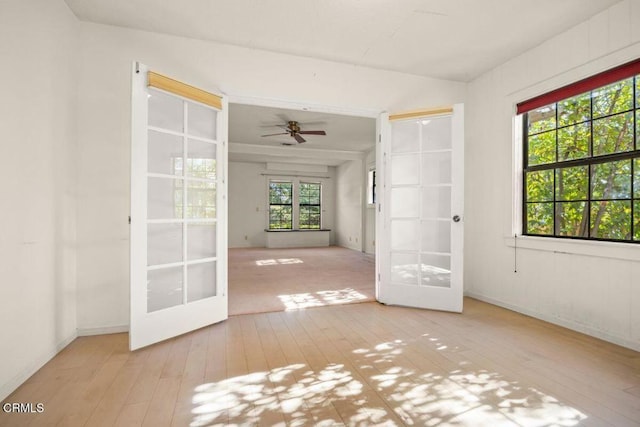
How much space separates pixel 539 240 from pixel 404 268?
4.43 feet

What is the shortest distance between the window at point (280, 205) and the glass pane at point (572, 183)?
26.2 feet

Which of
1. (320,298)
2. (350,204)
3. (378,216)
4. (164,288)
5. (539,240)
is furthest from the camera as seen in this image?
(350,204)

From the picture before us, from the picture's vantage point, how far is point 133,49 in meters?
2.82

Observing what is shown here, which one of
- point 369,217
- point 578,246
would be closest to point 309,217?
point 369,217

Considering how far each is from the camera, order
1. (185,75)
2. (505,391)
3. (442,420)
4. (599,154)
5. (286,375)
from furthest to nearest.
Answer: (185,75) → (599,154) → (286,375) → (505,391) → (442,420)

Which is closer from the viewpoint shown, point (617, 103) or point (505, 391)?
point (505, 391)

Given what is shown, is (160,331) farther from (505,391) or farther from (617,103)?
(617,103)

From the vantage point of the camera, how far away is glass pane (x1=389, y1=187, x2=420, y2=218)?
11.4 ft

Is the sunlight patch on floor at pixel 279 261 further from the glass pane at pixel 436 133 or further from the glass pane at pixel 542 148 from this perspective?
the glass pane at pixel 542 148

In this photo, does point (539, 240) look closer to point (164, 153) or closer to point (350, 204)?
A: point (164, 153)

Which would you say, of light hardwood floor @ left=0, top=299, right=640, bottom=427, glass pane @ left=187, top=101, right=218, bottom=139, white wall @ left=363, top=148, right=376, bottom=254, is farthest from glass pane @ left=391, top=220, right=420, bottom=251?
white wall @ left=363, top=148, right=376, bottom=254

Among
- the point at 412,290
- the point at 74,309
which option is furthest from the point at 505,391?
the point at 74,309

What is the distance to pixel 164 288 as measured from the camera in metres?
2.59

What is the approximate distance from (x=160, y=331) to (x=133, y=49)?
2482 millimetres
